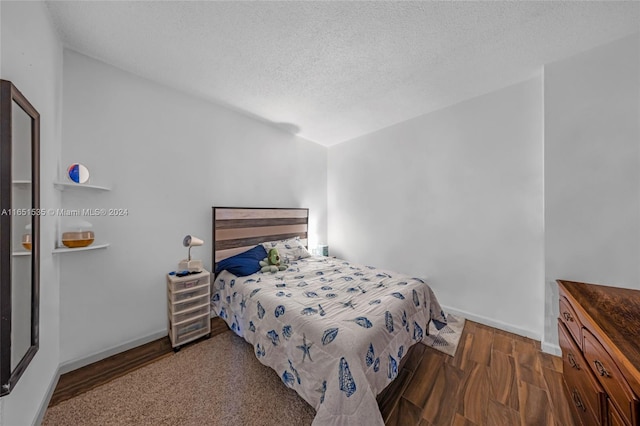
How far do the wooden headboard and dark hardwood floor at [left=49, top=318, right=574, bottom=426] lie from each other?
1117mm

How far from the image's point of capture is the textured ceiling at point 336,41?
1447mm

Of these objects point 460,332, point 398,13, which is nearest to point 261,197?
point 398,13

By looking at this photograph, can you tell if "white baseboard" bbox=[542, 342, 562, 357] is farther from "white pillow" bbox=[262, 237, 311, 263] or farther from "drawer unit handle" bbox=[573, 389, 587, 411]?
"white pillow" bbox=[262, 237, 311, 263]

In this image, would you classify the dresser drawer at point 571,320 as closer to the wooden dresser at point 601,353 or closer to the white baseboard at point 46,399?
the wooden dresser at point 601,353

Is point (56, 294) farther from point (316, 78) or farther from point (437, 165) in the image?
point (437, 165)

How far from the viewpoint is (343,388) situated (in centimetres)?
112

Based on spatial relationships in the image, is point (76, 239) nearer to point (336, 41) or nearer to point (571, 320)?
point (336, 41)

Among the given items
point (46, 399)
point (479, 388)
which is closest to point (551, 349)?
point (479, 388)

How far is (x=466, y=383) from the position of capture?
164cm

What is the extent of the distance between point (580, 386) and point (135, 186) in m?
3.66

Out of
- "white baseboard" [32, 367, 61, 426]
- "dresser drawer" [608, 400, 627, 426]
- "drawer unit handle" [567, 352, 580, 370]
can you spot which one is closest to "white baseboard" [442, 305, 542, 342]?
"drawer unit handle" [567, 352, 580, 370]

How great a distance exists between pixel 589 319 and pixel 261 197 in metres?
3.16

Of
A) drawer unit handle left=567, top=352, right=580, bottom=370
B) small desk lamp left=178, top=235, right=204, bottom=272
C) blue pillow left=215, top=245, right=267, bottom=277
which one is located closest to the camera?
drawer unit handle left=567, top=352, right=580, bottom=370

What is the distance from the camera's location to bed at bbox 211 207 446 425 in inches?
45.4
